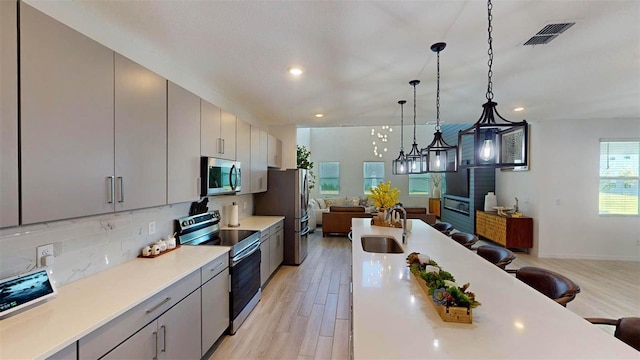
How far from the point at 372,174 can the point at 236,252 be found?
8569mm

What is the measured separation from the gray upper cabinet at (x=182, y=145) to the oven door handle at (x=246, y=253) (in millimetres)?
712

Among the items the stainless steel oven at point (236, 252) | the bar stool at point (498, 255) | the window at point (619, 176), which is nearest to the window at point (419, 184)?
the window at point (619, 176)

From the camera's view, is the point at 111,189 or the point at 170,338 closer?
the point at 111,189

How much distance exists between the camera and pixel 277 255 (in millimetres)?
4391

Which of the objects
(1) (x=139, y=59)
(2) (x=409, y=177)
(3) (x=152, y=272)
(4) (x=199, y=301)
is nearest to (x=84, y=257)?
(3) (x=152, y=272)

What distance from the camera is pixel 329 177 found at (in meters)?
10.9

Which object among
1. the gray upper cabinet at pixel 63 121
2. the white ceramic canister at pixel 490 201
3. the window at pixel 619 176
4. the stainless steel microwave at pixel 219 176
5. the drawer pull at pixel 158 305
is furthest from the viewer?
the white ceramic canister at pixel 490 201

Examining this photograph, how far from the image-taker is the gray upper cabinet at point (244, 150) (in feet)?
11.4

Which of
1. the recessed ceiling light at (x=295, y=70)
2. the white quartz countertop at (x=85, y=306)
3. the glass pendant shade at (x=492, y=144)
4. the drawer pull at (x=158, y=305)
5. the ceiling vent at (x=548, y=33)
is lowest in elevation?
the drawer pull at (x=158, y=305)

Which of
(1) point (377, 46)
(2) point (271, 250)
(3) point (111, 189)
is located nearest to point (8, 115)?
(3) point (111, 189)

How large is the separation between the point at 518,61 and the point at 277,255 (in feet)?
13.0

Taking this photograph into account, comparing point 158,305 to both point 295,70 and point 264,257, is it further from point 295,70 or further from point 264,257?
point 295,70

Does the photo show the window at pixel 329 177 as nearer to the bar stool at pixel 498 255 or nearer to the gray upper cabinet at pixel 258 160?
the gray upper cabinet at pixel 258 160

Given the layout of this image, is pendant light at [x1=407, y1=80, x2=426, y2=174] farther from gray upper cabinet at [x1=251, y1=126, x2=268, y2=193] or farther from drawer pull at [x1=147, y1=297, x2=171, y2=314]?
drawer pull at [x1=147, y1=297, x2=171, y2=314]
